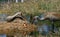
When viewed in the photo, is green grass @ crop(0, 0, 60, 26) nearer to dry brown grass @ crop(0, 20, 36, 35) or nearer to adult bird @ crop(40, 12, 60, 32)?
adult bird @ crop(40, 12, 60, 32)

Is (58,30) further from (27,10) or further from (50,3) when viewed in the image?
(50,3)

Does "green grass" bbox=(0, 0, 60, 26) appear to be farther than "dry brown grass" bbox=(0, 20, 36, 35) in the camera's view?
Yes

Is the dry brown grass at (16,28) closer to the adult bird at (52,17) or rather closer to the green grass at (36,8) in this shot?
the adult bird at (52,17)

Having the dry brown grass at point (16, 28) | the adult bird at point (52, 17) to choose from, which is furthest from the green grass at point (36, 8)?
the dry brown grass at point (16, 28)

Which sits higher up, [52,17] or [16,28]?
[52,17]

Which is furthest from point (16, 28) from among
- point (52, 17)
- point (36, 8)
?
point (36, 8)

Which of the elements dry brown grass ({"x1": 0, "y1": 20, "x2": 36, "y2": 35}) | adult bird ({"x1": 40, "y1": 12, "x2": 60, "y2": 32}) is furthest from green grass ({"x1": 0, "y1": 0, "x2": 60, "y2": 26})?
dry brown grass ({"x1": 0, "y1": 20, "x2": 36, "y2": 35})

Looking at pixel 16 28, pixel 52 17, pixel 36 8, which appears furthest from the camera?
pixel 36 8

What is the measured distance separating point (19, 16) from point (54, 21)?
1114mm

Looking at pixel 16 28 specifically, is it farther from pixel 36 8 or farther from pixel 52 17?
pixel 36 8

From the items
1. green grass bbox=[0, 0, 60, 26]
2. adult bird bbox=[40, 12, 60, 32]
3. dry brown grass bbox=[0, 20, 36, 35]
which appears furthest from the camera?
green grass bbox=[0, 0, 60, 26]

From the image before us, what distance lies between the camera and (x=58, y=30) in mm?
5258

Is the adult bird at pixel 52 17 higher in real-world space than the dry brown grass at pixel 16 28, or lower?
higher

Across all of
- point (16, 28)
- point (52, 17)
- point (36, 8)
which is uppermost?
point (36, 8)
